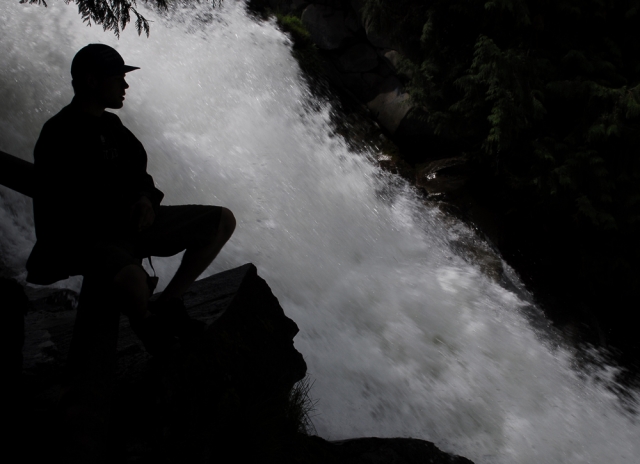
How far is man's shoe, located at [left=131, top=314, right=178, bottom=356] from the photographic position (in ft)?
8.34

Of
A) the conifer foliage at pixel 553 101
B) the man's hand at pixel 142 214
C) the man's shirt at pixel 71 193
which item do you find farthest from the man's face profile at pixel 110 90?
the conifer foliage at pixel 553 101

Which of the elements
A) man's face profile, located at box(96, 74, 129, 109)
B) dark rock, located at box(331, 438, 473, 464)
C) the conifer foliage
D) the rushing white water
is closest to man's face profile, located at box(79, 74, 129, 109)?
man's face profile, located at box(96, 74, 129, 109)

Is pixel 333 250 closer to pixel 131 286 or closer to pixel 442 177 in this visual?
pixel 442 177

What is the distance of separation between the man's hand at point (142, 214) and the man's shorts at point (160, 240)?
82 millimetres

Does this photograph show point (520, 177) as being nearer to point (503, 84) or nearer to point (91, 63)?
point (503, 84)

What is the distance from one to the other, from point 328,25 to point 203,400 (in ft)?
32.4

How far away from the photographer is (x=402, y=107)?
33.5 ft

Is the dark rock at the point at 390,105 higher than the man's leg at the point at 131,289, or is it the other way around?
the dark rock at the point at 390,105

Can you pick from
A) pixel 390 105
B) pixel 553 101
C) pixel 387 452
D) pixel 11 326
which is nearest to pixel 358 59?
pixel 390 105

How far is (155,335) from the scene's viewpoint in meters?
2.64

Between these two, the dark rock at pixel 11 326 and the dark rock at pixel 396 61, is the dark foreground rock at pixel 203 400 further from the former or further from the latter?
the dark rock at pixel 396 61

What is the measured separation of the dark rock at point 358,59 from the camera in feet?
35.7

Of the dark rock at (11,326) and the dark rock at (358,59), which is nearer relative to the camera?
the dark rock at (11,326)

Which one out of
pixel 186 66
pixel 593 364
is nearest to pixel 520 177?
pixel 593 364
